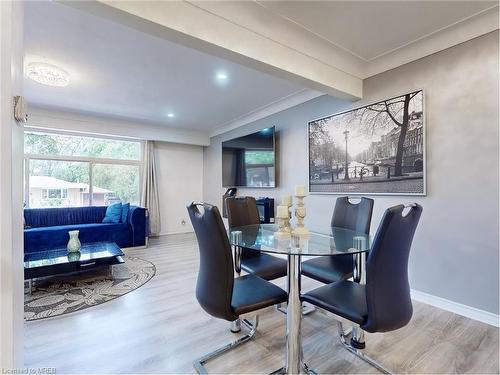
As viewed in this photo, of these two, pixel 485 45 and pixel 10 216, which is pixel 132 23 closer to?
pixel 10 216

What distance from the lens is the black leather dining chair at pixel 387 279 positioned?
112cm

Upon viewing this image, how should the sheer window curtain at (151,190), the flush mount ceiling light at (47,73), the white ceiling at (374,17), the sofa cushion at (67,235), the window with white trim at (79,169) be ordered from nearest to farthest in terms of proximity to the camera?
the white ceiling at (374,17) → the flush mount ceiling light at (47,73) → the sofa cushion at (67,235) → the window with white trim at (79,169) → the sheer window curtain at (151,190)

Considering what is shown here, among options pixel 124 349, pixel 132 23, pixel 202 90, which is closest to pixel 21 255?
pixel 124 349

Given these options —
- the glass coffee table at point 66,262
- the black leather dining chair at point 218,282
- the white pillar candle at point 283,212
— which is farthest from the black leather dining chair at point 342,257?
the glass coffee table at point 66,262

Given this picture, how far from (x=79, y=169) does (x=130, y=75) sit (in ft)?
9.44

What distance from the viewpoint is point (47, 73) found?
8.91 feet

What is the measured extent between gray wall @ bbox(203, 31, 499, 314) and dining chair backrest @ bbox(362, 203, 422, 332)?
1.38 m

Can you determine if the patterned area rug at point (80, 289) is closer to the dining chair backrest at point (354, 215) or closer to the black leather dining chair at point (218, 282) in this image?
the black leather dining chair at point (218, 282)

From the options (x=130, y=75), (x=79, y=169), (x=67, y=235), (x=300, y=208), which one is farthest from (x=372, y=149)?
(x=79, y=169)

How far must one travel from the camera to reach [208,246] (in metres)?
1.32

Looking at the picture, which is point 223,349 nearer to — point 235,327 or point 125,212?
point 235,327

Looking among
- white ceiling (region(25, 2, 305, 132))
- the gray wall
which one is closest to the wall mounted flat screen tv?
white ceiling (region(25, 2, 305, 132))

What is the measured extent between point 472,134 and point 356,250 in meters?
1.58

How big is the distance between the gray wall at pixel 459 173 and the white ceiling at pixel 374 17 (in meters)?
0.29
